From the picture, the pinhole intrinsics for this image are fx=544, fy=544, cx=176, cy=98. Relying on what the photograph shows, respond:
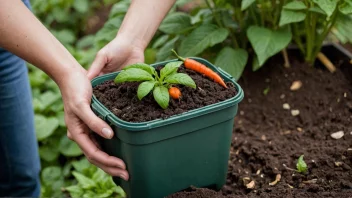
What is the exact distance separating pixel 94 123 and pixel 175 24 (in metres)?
1.32

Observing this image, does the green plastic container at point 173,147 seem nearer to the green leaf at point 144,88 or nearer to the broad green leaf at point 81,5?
the green leaf at point 144,88

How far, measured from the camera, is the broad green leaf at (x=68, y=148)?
3.13 m

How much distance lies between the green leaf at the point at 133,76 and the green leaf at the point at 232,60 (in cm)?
96

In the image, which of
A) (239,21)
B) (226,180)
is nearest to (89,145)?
(226,180)

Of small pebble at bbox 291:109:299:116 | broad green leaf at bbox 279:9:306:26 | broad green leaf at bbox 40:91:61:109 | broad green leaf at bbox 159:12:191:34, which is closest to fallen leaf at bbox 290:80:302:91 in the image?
small pebble at bbox 291:109:299:116

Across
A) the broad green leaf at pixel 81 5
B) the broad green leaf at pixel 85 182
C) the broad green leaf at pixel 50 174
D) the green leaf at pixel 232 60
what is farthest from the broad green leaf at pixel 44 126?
the broad green leaf at pixel 81 5

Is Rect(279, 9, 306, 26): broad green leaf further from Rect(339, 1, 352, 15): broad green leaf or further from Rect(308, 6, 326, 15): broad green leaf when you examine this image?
Rect(339, 1, 352, 15): broad green leaf

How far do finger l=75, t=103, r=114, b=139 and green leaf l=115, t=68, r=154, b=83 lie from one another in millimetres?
150

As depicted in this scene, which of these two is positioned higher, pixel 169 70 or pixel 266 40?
pixel 169 70

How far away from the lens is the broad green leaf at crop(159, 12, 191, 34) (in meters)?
2.98

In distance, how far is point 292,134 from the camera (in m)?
2.58

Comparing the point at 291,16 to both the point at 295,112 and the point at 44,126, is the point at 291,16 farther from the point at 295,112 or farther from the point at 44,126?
the point at 44,126

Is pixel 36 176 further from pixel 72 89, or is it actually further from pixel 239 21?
pixel 239 21

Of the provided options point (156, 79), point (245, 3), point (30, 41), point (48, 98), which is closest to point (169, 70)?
point (156, 79)
